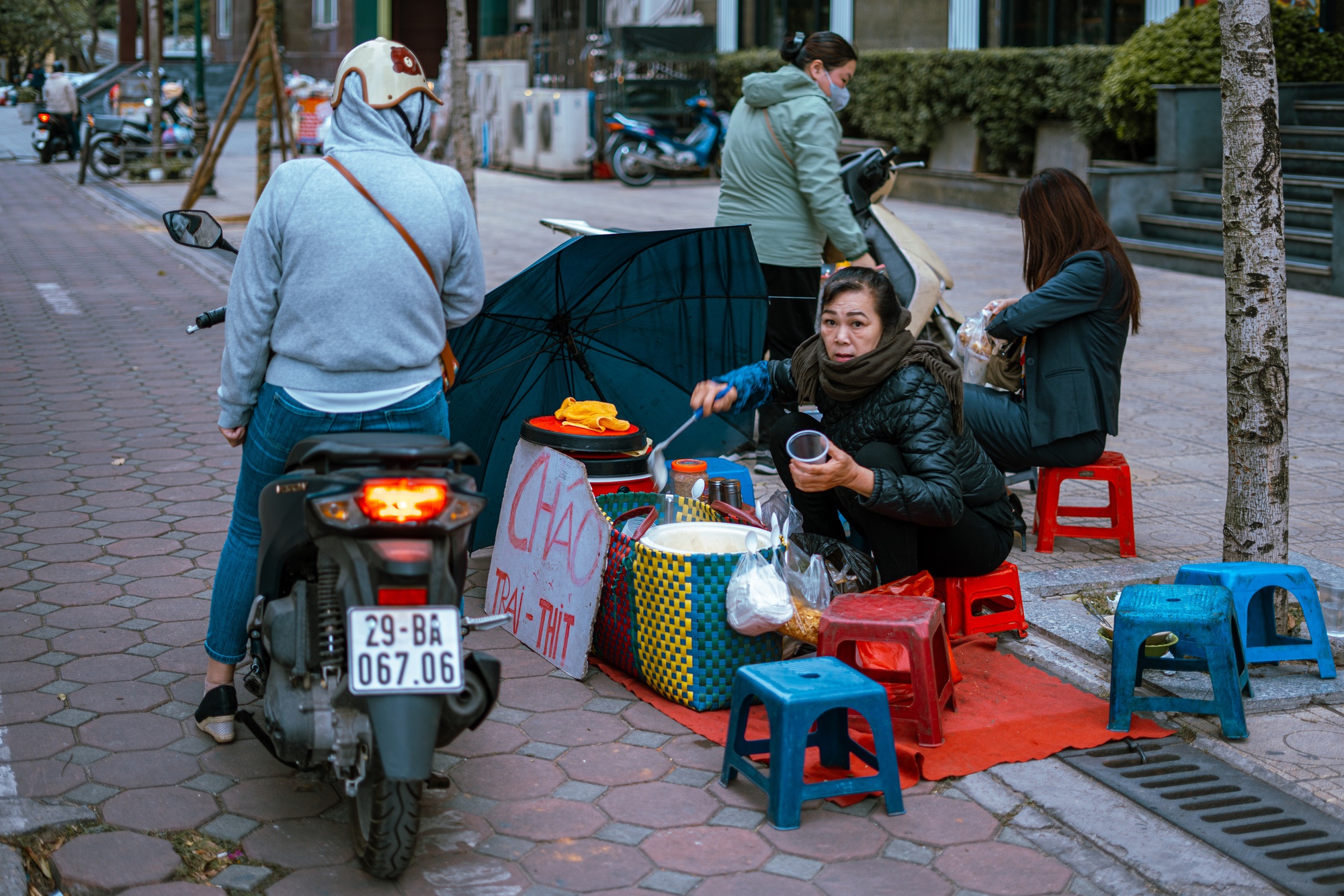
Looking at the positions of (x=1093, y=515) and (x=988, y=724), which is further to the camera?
(x=1093, y=515)

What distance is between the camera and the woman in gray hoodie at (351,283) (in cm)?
321

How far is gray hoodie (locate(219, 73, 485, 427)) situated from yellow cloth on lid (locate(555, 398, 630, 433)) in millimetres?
1130

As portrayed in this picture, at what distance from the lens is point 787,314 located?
20.9 ft

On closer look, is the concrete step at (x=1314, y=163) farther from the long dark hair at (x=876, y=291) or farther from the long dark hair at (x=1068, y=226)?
the long dark hair at (x=876, y=291)

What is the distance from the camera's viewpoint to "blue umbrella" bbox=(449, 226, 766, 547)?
179 inches

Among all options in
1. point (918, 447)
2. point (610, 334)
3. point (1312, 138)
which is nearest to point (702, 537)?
point (918, 447)

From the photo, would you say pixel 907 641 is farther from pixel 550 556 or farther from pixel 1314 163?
pixel 1314 163

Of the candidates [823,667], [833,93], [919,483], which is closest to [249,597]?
[823,667]

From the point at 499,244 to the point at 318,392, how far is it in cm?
1125

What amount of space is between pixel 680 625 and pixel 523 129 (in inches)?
840

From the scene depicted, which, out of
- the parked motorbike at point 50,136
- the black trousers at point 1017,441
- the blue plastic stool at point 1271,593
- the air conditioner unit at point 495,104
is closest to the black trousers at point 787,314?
the black trousers at point 1017,441

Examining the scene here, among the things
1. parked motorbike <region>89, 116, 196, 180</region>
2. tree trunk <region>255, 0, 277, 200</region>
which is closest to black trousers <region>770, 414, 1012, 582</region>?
tree trunk <region>255, 0, 277, 200</region>

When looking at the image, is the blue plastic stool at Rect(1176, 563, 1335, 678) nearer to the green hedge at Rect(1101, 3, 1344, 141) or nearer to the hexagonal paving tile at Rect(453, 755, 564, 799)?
the hexagonal paving tile at Rect(453, 755, 564, 799)

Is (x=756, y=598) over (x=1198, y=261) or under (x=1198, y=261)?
under
